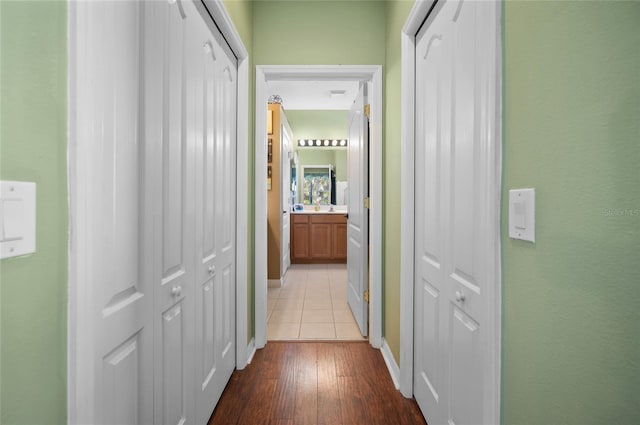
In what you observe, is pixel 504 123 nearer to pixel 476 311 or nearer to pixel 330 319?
pixel 476 311

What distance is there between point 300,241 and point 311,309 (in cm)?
219

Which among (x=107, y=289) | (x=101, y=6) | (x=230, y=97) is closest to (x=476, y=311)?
(x=107, y=289)

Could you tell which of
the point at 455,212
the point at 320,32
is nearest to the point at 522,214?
the point at 455,212

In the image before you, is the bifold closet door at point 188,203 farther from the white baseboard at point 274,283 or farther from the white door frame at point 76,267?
the white baseboard at point 274,283

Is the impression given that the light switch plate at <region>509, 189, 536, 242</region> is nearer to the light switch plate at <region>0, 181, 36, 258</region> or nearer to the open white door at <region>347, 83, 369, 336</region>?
the light switch plate at <region>0, 181, 36, 258</region>

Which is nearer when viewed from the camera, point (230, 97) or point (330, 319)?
point (230, 97)

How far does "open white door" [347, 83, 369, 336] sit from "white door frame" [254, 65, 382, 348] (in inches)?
9.3

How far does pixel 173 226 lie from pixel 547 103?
1.18 meters

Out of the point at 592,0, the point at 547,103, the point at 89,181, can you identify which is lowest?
the point at 89,181

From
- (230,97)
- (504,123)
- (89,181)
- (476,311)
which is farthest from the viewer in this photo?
(230,97)

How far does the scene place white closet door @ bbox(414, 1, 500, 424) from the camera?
3.09 ft

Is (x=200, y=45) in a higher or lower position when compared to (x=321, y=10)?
lower

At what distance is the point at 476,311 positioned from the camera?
1.02 m

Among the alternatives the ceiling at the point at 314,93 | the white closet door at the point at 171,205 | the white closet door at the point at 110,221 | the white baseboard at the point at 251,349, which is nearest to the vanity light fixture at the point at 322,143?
the ceiling at the point at 314,93
